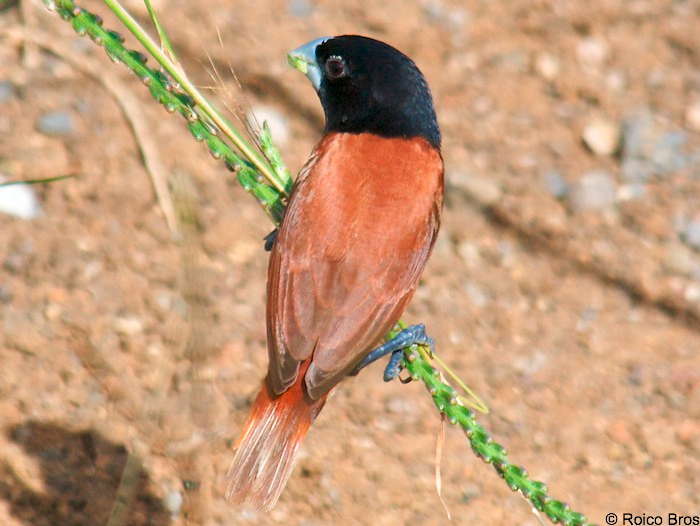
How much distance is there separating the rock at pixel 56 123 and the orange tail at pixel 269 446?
2325 millimetres

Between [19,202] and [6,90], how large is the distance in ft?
2.35

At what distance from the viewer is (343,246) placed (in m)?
3.60

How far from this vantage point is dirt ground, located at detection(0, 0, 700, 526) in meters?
4.29

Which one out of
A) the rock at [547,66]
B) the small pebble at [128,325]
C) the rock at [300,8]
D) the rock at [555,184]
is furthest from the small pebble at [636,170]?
the small pebble at [128,325]

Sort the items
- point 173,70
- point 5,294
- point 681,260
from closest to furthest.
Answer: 1. point 173,70
2. point 5,294
3. point 681,260

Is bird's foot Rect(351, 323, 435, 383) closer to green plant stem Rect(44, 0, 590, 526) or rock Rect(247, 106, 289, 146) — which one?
green plant stem Rect(44, 0, 590, 526)

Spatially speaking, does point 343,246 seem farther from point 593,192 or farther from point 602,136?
point 602,136

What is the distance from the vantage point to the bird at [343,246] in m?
3.42

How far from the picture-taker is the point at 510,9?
21.4ft

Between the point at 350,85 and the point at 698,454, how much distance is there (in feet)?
7.00

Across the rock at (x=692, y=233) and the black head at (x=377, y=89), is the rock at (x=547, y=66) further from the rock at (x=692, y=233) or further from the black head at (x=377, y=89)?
the black head at (x=377, y=89)

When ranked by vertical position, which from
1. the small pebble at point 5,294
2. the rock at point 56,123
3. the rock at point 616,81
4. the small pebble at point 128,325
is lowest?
the small pebble at point 5,294

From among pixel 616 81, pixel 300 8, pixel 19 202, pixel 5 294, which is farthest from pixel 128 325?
pixel 616 81

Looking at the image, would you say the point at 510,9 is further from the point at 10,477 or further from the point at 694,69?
the point at 10,477
